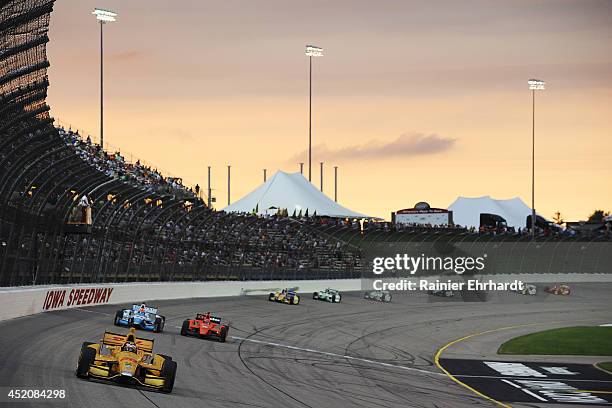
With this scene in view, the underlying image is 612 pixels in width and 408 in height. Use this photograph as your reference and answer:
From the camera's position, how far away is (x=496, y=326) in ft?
137

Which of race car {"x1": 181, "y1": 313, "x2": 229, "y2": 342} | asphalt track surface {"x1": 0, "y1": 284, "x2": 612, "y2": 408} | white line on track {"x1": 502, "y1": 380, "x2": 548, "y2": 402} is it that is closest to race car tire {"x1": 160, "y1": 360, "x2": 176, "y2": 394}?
asphalt track surface {"x1": 0, "y1": 284, "x2": 612, "y2": 408}

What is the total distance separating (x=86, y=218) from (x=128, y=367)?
14240mm

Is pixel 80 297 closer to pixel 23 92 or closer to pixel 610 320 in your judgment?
pixel 23 92

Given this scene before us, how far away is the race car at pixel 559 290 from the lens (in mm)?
63316

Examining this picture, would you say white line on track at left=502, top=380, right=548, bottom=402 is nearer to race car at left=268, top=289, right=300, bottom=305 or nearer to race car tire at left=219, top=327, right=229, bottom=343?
race car tire at left=219, top=327, right=229, bottom=343

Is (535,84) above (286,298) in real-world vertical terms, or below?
above

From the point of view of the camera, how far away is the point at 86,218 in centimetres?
3009

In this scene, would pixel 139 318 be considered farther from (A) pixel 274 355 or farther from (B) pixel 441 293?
(B) pixel 441 293

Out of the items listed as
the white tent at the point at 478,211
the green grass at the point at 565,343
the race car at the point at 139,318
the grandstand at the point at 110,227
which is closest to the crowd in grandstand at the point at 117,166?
the grandstand at the point at 110,227

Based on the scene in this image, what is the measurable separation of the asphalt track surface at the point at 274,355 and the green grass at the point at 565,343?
2425 millimetres

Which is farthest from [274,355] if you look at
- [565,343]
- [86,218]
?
[565,343]

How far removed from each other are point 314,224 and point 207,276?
11847 mm

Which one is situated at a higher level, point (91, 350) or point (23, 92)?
point (23, 92)

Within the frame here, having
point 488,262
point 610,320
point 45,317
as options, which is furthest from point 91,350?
point 488,262
